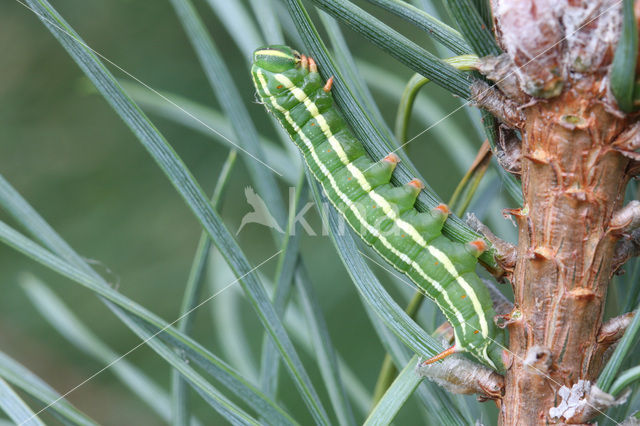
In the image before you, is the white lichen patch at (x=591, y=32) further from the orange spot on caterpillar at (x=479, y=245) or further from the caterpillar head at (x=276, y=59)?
the caterpillar head at (x=276, y=59)

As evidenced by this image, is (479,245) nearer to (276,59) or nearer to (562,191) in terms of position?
(562,191)

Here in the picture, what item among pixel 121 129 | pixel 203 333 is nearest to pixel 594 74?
pixel 203 333

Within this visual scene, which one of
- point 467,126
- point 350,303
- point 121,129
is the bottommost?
point 350,303

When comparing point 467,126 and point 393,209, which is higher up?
point 393,209

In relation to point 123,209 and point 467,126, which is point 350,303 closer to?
point 467,126

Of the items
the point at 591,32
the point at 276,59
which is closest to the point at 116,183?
the point at 276,59

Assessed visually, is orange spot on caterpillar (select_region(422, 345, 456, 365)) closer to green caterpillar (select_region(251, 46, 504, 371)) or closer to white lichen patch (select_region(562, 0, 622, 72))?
green caterpillar (select_region(251, 46, 504, 371))

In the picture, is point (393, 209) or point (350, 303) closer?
point (393, 209)
